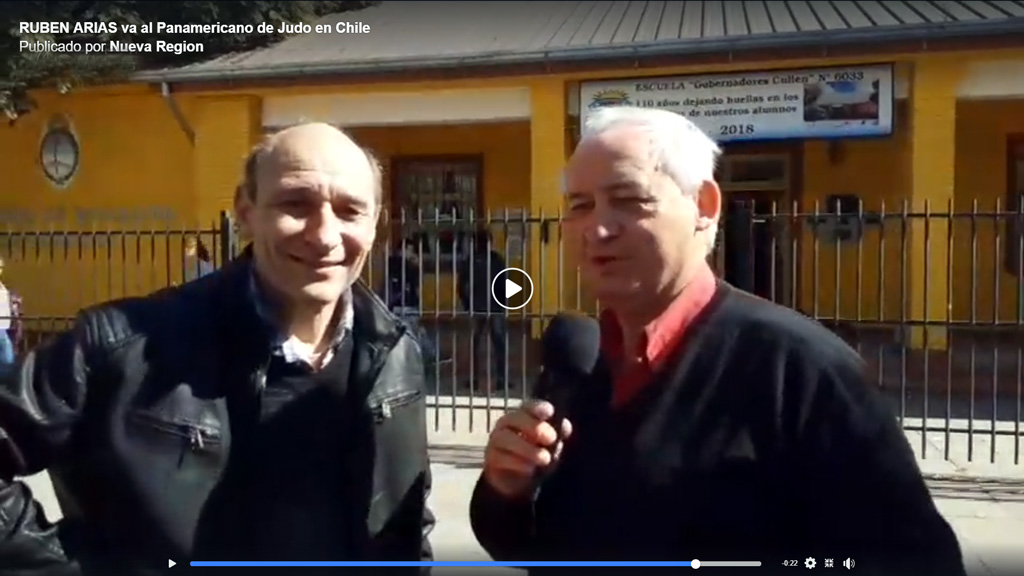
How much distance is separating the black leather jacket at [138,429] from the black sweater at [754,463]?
0.45 m

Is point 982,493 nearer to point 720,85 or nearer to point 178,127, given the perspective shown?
point 720,85

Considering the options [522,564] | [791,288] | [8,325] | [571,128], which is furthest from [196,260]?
[522,564]

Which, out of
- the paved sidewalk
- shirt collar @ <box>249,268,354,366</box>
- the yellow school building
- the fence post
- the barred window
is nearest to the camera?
shirt collar @ <box>249,268,354,366</box>

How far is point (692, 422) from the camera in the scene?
1.60 metres

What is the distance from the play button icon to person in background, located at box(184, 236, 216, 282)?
92.8 inches

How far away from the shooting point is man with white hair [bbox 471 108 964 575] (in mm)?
1536

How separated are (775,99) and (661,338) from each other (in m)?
9.29

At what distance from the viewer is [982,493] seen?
21.0ft

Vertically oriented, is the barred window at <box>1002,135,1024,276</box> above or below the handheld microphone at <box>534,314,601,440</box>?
above

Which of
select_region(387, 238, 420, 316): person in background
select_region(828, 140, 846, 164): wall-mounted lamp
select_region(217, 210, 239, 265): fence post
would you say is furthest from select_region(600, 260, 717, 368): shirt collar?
select_region(828, 140, 846, 164): wall-mounted lamp

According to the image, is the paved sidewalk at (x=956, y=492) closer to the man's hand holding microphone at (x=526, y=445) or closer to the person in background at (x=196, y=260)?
the man's hand holding microphone at (x=526, y=445)

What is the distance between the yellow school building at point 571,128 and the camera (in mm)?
9953

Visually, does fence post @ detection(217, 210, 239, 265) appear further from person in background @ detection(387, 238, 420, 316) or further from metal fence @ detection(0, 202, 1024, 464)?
person in background @ detection(387, 238, 420, 316)

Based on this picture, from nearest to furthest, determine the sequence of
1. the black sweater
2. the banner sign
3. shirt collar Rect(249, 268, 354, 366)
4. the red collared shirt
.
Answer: the black sweater → the red collared shirt → shirt collar Rect(249, 268, 354, 366) → the banner sign
